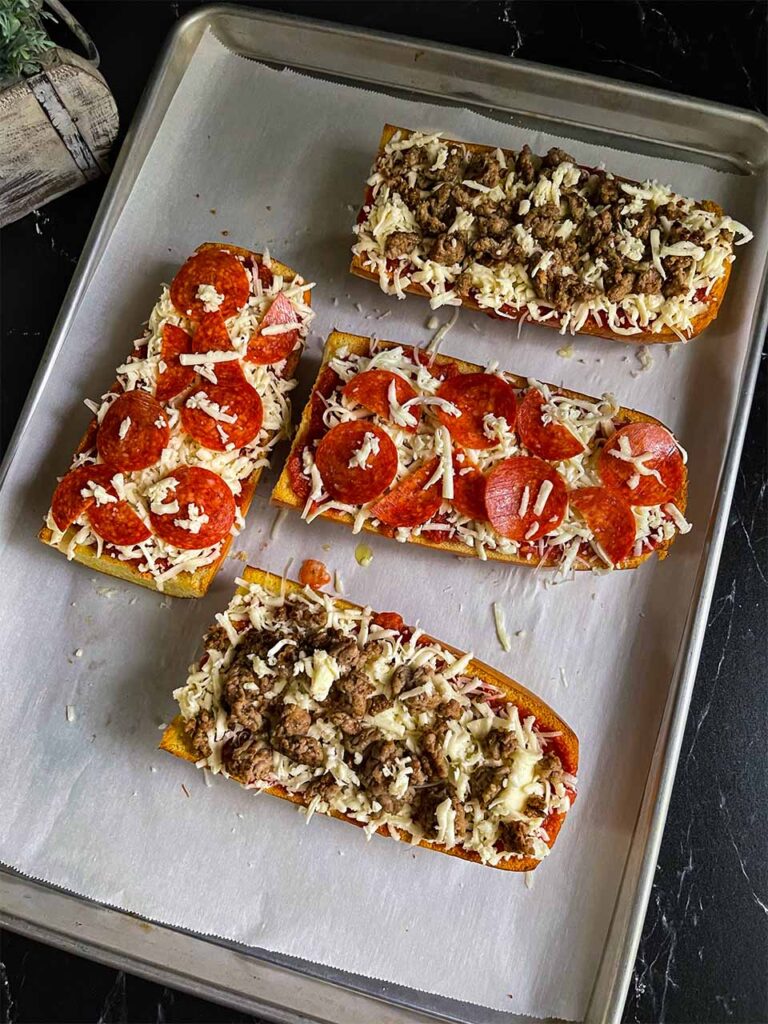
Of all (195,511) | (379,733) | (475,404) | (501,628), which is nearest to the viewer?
(379,733)

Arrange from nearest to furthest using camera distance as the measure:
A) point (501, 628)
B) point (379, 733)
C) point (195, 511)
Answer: point (379, 733) → point (195, 511) → point (501, 628)

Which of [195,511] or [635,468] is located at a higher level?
[635,468]

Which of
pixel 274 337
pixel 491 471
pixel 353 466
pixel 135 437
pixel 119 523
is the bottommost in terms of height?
pixel 119 523

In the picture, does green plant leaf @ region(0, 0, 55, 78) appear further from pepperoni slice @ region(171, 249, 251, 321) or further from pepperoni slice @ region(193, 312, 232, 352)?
pepperoni slice @ region(193, 312, 232, 352)

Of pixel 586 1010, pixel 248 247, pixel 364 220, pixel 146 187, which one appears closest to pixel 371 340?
pixel 364 220

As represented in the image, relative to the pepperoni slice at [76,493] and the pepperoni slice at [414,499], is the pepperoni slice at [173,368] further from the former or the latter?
the pepperoni slice at [414,499]

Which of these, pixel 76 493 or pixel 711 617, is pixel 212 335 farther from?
pixel 711 617

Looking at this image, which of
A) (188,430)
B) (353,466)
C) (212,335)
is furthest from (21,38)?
(353,466)
